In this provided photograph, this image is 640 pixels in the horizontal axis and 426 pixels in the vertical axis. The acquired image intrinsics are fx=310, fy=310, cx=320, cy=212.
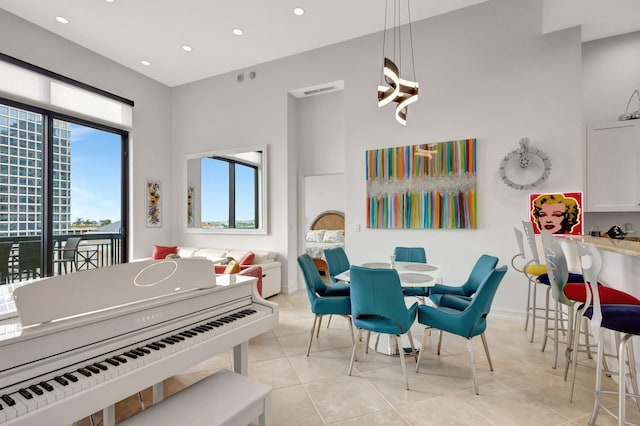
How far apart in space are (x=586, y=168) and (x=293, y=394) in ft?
13.6

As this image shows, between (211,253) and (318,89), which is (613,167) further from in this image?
(211,253)

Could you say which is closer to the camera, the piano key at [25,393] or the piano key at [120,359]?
the piano key at [25,393]

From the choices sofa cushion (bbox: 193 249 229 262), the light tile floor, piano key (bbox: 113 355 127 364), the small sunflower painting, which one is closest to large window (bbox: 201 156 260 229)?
sofa cushion (bbox: 193 249 229 262)

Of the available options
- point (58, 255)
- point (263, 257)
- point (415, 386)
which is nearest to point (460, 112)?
point (415, 386)

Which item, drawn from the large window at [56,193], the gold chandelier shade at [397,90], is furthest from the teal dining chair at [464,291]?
the large window at [56,193]

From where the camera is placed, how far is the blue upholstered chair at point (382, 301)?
224 centimetres

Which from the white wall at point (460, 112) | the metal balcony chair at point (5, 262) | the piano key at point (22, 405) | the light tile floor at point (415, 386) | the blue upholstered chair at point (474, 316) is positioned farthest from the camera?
the metal balcony chair at point (5, 262)

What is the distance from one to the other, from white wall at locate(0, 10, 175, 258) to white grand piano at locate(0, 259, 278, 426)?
15.7ft

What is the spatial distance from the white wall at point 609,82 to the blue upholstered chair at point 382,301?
3506 millimetres

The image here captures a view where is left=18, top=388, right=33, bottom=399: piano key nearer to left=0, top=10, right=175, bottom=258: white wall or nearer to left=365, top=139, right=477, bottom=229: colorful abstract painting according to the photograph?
left=365, top=139, right=477, bottom=229: colorful abstract painting

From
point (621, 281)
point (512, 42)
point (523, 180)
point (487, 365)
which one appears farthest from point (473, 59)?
point (487, 365)

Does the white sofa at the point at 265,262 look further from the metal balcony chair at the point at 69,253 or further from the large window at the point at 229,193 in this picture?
the metal balcony chair at the point at 69,253

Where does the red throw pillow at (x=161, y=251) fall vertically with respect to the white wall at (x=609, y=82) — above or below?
below

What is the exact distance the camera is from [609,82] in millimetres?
4039
